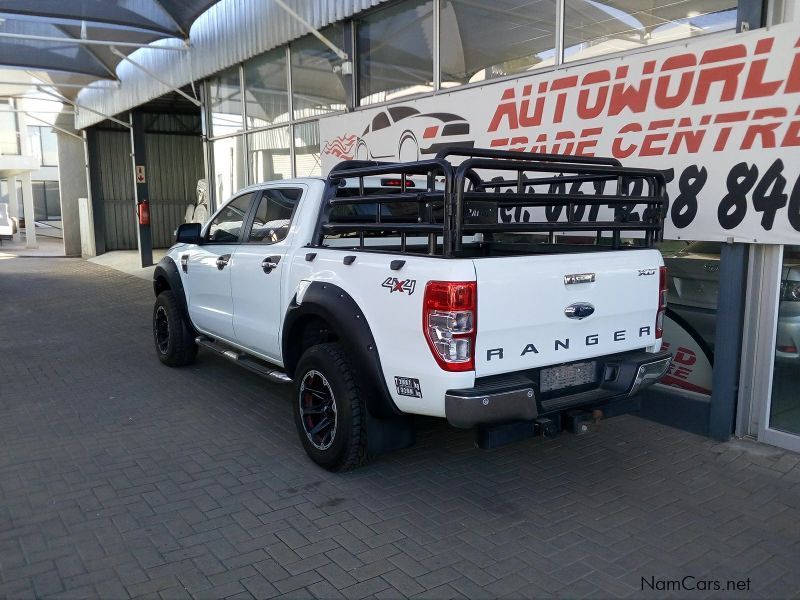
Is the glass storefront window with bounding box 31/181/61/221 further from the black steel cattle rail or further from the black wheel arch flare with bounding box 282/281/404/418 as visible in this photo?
the black wheel arch flare with bounding box 282/281/404/418

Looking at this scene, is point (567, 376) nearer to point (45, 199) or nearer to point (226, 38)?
point (226, 38)

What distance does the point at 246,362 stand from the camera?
532cm

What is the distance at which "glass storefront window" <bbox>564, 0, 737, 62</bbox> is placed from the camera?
4.79 m

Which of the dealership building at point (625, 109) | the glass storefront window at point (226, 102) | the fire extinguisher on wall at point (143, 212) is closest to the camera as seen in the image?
the dealership building at point (625, 109)

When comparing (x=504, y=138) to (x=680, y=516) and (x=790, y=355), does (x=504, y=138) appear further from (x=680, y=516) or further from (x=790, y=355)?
(x=680, y=516)

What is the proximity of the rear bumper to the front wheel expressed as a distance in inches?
32.3

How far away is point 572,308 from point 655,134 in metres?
2.18

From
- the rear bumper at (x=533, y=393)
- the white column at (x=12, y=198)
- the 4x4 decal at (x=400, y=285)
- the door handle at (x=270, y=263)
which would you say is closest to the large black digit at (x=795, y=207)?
the rear bumper at (x=533, y=393)

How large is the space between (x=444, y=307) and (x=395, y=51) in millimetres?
5694

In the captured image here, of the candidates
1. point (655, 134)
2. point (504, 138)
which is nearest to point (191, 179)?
point (504, 138)

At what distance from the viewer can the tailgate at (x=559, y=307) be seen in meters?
3.29

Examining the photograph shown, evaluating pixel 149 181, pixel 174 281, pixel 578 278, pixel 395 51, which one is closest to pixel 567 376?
pixel 578 278

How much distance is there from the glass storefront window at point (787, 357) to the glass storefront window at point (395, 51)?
14.4 feet

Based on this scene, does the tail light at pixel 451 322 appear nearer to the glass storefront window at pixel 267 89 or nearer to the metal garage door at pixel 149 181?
the glass storefront window at pixel 267 89
